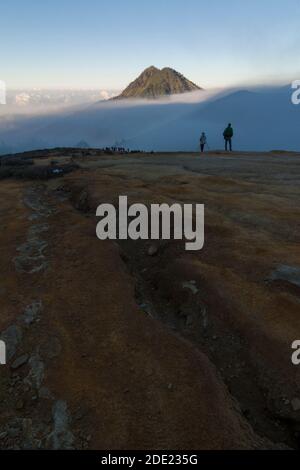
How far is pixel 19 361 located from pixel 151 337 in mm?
3370

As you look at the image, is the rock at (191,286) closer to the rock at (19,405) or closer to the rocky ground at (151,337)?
the rocky ground at (151,337)

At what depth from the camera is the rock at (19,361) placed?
36.2 feet

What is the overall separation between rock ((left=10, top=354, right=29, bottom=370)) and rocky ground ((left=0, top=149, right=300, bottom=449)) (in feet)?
0.11

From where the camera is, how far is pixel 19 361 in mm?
11164

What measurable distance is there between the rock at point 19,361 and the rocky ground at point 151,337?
35 mm

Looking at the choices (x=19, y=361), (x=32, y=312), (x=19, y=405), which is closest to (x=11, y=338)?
(x=19, y=361)

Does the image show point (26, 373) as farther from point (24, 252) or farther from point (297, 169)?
point (297, 169)

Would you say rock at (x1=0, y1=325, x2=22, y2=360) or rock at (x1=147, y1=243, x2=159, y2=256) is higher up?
rock at (x1=147, y1=243, x2=159, y2=256)

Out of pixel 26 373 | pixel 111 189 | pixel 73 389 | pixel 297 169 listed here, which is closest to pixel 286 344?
pixel 73 389

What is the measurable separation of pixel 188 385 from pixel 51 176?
29.9 meters

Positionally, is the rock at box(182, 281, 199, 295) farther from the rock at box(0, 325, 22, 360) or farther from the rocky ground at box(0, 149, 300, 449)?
the rock at box(0, 325, 22, 360)

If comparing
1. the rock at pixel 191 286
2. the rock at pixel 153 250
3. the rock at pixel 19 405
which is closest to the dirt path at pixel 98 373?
the rock at pixel 19 405

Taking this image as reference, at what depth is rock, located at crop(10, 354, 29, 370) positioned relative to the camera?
1105cm

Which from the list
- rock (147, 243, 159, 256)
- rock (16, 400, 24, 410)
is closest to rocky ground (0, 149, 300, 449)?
rock (16, 400, 24, 410)
